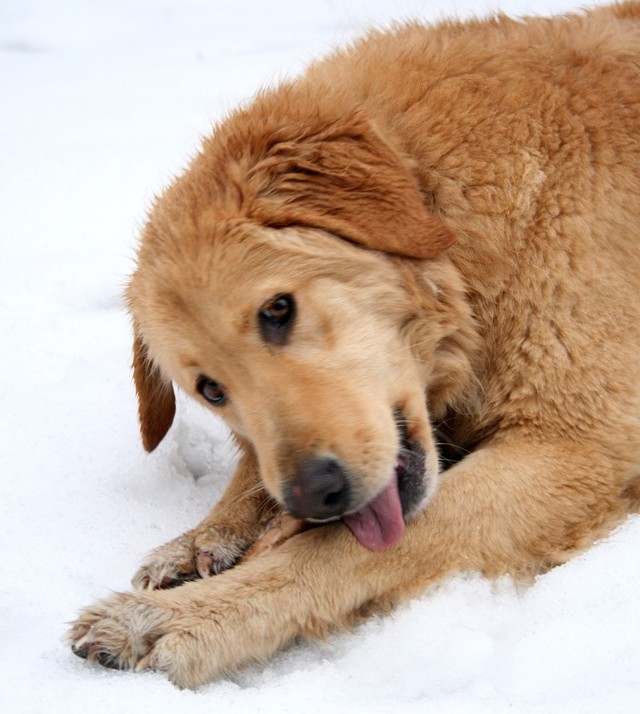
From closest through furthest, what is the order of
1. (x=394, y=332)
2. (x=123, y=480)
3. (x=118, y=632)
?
(x=118, y=632)
(x=394, y=332)
(x=123, y=480)

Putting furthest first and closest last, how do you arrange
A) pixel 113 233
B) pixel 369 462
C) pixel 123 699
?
pixel 113 233 → pixel 369 462 → pixel 123 699

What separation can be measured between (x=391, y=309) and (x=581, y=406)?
2.30ft

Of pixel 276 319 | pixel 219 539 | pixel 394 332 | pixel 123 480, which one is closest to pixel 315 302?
pixel 276 319

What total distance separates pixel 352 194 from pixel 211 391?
0.82 metres

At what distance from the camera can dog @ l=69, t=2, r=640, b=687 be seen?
3.14 meters

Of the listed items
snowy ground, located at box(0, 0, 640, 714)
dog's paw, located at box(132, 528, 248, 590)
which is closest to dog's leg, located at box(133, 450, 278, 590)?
dog's paw, located at box(132, 528, 248, 590)

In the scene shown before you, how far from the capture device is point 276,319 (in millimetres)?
3262

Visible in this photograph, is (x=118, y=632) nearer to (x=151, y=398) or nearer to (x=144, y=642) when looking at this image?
(x=144, y=642)

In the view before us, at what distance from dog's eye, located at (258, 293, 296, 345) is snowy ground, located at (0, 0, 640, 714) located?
0.91m

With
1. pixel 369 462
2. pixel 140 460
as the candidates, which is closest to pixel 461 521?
pixel 369 462

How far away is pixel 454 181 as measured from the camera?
358 cm

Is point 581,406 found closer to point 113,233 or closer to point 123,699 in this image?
point 123,699

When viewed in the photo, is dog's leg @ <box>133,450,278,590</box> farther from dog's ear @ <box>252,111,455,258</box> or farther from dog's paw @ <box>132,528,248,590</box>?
dog's ear @ <box>252,111,455,258</box>

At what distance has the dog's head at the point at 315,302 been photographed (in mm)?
3154
